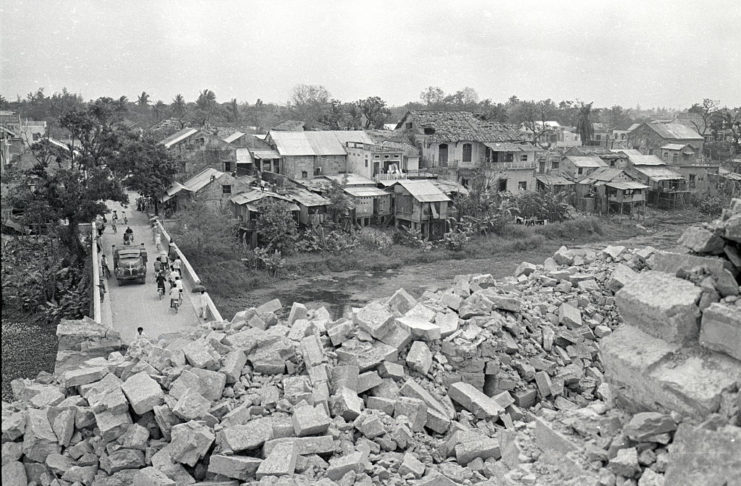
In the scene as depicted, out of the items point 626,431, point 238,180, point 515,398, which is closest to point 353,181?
point 238,180

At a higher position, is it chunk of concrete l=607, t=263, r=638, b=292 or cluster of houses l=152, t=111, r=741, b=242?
cluster of houses l=152, t=111, r=741, b=242

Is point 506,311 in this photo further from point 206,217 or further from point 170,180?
point 170,180

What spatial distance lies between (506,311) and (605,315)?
2.55 metres

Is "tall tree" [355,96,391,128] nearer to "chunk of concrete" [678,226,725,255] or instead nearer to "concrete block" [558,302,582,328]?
"concrete block" [558,302,582,328]

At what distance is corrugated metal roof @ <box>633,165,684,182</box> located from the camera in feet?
131

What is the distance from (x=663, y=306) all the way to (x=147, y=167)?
91.8 feet

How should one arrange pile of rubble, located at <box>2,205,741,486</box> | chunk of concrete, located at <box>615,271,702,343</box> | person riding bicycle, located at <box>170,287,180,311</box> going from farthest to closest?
person riding bicycle, located at <box>170,287,180,311</box> < chunk of concrete, located at <box>615,271,702,343</box> < pile of rubble, located at <box>2,205,741,486</box>

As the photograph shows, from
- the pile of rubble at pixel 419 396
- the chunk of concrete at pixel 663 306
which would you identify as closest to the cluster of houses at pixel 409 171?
the pile of rubble at pixel 419 396

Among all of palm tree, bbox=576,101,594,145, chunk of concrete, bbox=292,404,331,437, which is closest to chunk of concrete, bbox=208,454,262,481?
chunk of concrete, bbox=292,404,331,437

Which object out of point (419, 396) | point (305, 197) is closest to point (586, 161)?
point (305, 197)

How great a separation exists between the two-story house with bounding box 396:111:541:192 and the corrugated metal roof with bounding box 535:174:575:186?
2.38 feet

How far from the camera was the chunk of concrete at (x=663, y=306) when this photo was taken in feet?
14.3

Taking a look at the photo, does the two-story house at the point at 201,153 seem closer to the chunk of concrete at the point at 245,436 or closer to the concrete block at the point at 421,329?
the concrete block at the point at 421,329

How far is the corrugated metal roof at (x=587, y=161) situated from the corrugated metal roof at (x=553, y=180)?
2270mm
